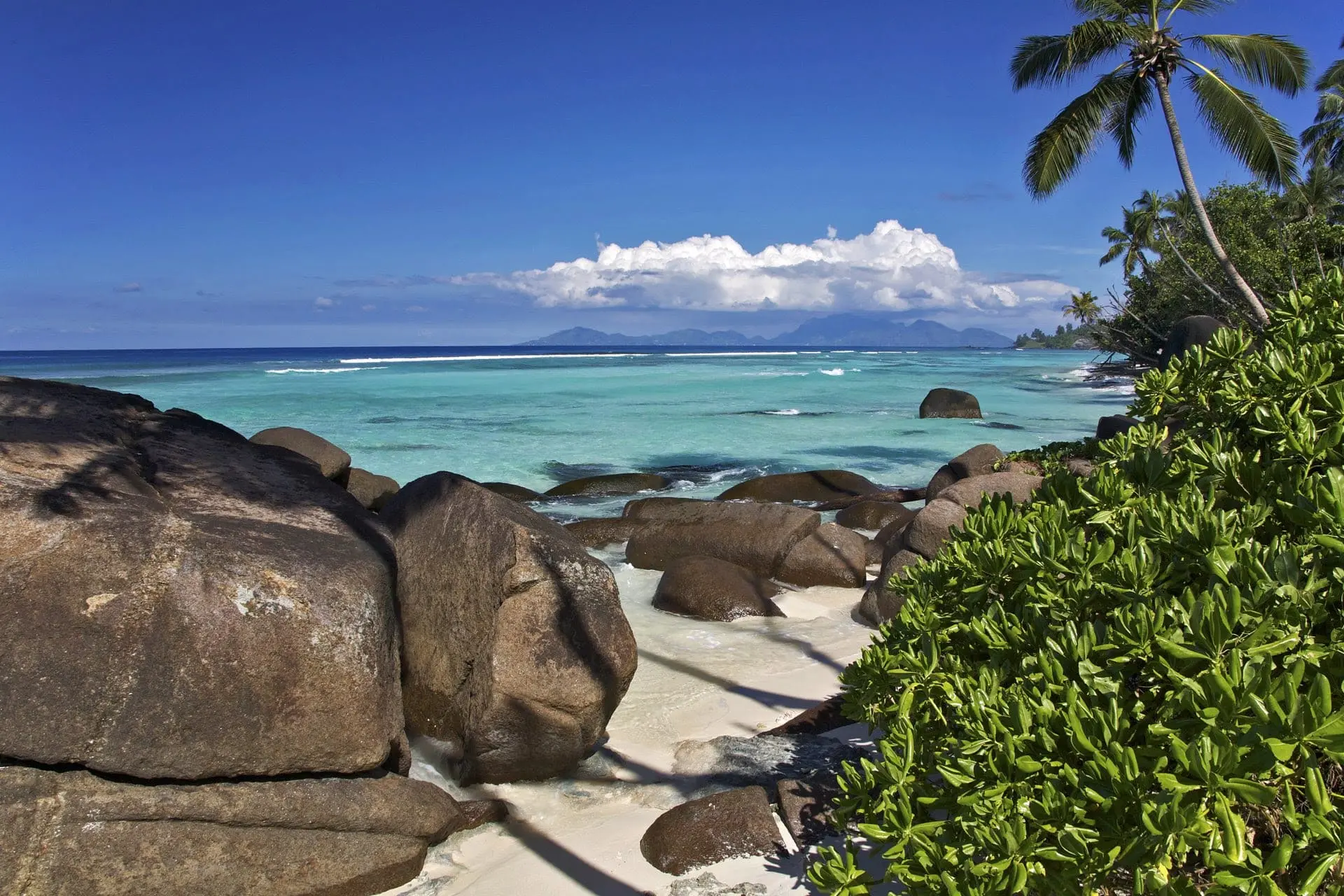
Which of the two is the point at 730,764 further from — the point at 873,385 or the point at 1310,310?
the point at 873,385

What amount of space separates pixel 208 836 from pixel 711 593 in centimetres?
526

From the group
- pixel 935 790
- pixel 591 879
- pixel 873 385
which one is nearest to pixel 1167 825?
pixel 935 790

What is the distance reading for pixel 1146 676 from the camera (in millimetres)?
2514

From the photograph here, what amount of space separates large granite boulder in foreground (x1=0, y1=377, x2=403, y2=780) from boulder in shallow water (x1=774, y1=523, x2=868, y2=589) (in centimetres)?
587

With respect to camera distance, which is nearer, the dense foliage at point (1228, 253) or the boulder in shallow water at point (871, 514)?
the boulder in shallow water at point (871, 514)

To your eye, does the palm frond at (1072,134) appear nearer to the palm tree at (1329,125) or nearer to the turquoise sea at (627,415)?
the turquoise sea at (627,415)

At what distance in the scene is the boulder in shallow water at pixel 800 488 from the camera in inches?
588

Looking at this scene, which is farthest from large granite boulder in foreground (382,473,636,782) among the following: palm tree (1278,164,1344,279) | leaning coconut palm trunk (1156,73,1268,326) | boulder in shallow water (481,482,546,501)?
palm tree (1278,164,1344,279)

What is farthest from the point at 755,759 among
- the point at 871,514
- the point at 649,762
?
the point at 871,514

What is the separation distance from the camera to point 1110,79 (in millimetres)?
16172

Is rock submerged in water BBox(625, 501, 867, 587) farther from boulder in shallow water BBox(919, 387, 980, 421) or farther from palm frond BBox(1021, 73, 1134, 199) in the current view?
boulder in shallow water BBox(919, 387, 980, 421)

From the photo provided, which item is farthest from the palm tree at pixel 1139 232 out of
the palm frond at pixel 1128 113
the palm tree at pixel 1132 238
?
the palm frond at pixel 1128 113

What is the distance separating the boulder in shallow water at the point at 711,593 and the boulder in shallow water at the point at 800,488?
19.0ft

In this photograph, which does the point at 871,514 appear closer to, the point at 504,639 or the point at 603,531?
the point at 603,531
